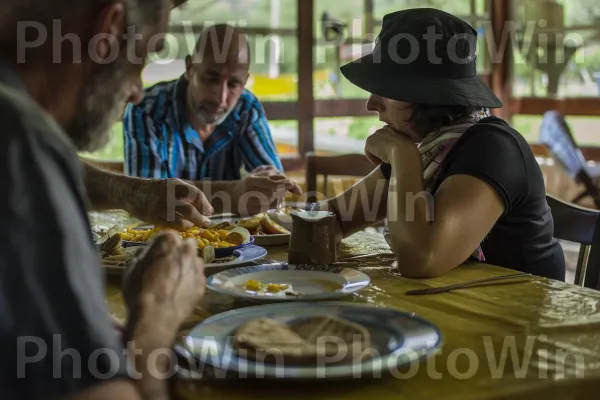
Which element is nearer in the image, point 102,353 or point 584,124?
point 102,353

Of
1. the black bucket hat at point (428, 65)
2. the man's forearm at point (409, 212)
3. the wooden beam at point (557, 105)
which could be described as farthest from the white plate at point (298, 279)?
the wooden beam at point (557, 105)

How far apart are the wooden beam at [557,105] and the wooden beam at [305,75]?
6.14ft

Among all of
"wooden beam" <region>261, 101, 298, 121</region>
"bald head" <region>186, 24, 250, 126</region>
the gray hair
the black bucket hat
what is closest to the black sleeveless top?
the black bucket hat

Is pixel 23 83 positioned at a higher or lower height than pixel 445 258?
higher

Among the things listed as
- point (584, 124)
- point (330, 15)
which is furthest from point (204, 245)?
point (584, 124)

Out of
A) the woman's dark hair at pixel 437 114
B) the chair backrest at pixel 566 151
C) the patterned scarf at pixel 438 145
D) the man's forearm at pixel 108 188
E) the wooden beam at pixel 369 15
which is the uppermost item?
the wooden beam at pixel 369 15

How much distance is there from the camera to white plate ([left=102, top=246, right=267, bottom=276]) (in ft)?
5.00

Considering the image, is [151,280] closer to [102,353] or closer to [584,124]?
[102,353]

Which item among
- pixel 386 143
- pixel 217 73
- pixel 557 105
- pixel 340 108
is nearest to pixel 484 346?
pixel 386 143

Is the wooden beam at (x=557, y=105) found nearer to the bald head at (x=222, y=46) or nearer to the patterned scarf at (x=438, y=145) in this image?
the bald head at (x=222, y=46)

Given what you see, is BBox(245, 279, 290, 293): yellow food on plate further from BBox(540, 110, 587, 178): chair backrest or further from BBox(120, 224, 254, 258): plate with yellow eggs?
BBox(540, 110, 587, 178): chair backrest

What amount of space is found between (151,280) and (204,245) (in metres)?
0.70

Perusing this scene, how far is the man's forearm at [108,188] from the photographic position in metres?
1.83

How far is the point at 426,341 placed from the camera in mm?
1039
